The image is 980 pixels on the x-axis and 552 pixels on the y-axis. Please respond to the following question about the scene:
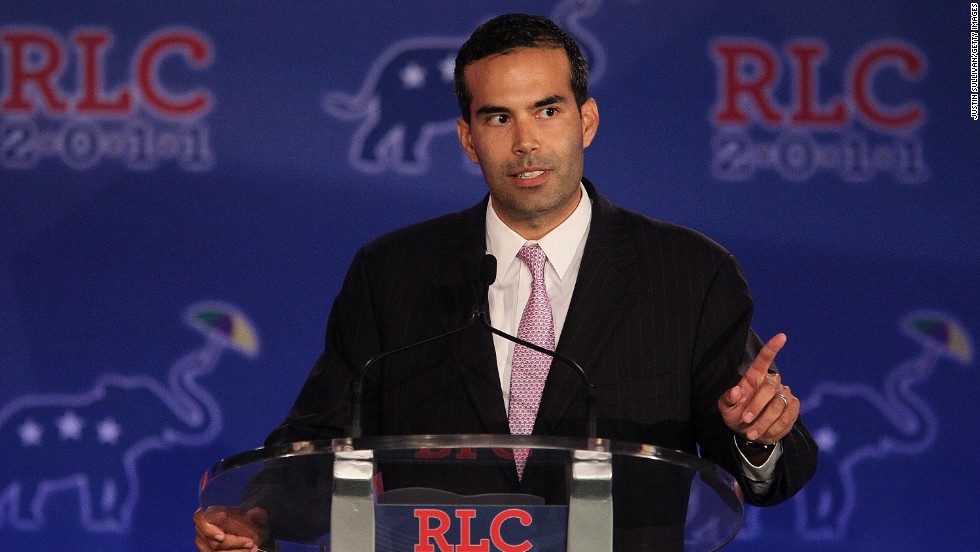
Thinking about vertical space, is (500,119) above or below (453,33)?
below

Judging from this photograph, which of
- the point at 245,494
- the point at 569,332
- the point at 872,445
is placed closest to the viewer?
the point at 245,494

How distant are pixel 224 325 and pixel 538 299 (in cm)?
138

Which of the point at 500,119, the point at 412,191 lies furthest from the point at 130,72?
the point at 500,119

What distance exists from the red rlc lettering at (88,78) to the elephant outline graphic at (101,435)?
53 centimetres

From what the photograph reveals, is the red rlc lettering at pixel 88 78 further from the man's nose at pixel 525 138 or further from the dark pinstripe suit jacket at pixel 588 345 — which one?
the man's nose at pixel 525 138

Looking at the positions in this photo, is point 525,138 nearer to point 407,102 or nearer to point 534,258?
point 534,258

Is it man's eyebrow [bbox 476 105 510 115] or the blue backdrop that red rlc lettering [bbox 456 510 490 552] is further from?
the blue backdrop

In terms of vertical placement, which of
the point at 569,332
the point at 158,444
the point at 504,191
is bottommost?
the point at 158,444

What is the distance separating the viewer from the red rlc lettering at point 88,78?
10.9 feet

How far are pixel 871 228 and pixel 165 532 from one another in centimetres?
189

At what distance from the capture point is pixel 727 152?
3277mm

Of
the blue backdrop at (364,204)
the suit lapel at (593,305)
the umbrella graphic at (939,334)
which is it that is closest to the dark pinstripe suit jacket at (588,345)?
the suit lapel at (593,305)

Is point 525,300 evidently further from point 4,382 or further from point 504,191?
point 4,382

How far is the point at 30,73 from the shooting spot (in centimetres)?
331
